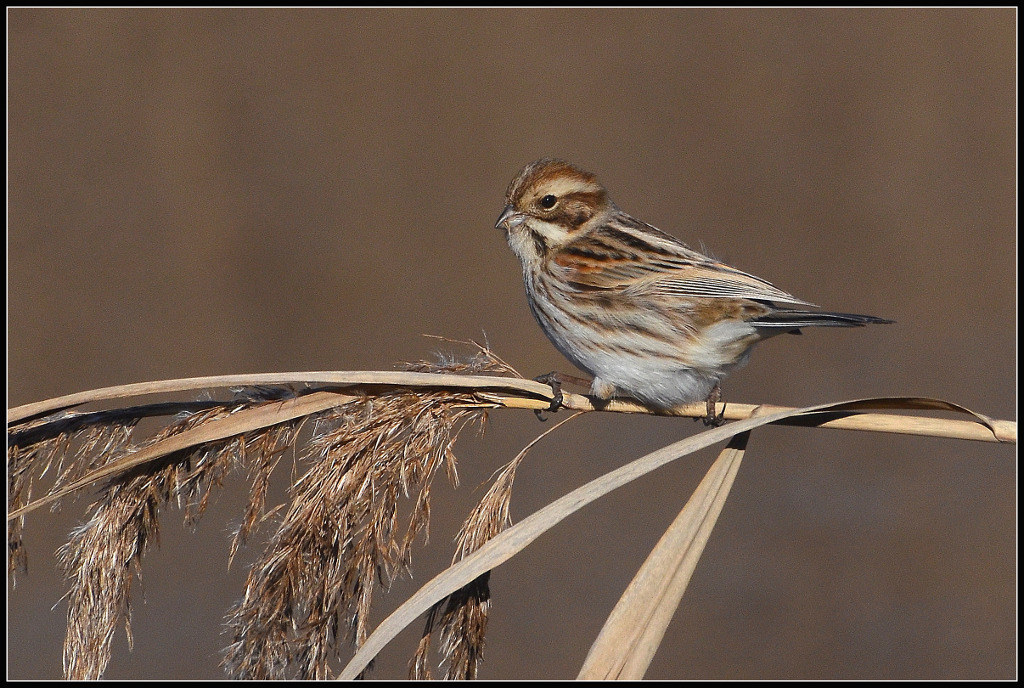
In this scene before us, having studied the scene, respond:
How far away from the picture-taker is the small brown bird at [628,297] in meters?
3.21

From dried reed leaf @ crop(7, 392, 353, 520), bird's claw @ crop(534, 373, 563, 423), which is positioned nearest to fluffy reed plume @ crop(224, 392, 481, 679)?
dried reed leaf @ crop(7, 392, 353, 520)

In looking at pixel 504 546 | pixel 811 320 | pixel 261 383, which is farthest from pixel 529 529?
pixel 811 320

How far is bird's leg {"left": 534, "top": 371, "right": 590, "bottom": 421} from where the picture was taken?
9.03 feet

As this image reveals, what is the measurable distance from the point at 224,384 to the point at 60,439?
0.51 meters

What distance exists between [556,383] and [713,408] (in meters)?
0.56

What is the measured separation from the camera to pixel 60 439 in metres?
2.27

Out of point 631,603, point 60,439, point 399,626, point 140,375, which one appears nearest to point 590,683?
point 631,603

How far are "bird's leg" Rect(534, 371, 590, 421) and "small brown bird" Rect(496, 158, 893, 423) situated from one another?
0.30 feet

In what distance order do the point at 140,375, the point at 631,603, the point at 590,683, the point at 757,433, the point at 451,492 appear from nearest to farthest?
the point at 590,683 < the point at 631,603 < the point at 451,492 < the point at 140,375 < the point at 757,433

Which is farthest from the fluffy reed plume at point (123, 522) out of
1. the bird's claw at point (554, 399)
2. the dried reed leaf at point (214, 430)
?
the bird's claw at point (554, 399)

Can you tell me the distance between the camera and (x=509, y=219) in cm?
361

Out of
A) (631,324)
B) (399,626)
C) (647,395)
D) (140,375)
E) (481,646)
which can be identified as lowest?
(140,375)

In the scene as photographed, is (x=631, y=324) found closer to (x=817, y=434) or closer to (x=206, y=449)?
(x=206, y=449)

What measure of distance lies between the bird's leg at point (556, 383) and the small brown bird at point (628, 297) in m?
0.09
